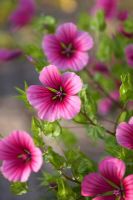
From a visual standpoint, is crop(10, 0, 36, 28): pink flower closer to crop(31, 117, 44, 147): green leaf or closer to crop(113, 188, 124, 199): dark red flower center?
crop(31, 117, 44, 147): green leaf

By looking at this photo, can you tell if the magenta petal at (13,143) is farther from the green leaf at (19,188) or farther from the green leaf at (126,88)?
the green leaf at (126,88)

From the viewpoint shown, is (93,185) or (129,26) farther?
(129,26)

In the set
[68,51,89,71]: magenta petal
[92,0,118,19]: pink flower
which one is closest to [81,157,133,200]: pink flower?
[68,51,89,71]: magenta petal

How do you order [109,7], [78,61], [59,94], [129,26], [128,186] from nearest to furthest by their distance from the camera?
[128,186], [59,94], [78,61], [129,26], [109,7]

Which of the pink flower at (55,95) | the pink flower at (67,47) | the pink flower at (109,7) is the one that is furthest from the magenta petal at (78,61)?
the pink flower at (109,7)

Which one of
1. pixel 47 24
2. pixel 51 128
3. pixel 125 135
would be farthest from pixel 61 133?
pixel 47 24

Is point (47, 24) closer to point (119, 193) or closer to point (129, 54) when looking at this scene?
point (129, 54)
